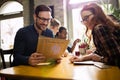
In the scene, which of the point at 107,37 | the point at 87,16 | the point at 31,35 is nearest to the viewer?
the point at 107,37

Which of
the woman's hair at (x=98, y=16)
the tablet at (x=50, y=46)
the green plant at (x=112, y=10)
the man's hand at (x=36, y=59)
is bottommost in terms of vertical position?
the man's hand at (x=36, y=59)

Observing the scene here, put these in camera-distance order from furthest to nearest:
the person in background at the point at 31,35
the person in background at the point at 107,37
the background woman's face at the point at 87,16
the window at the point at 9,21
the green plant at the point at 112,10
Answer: the window at the point at 9,21, the green plant at the point at 112,10, the person in background at the point at 31,35, the background woman's face at the point at 87,16, the person in background at the point at 107,37

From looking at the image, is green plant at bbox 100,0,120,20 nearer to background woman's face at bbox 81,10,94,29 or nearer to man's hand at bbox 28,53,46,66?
background woman's face at bbox 81,10,94,29

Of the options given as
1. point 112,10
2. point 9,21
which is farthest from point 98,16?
point 9,21

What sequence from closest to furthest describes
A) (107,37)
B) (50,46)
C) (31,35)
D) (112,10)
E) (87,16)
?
(107,37)
(50,46)
(87,16)
(31,35)
(112,10)

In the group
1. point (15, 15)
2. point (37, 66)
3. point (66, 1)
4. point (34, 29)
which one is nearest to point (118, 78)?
point (37, 66)

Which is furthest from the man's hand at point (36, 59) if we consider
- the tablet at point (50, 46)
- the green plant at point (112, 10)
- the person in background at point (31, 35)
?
the green plant at point (112, 10)

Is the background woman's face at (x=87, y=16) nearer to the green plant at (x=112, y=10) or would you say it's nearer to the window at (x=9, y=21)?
the green plant at (x=112, y=10)

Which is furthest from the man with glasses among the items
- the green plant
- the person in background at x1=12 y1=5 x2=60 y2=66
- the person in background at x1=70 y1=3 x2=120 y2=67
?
the green plant

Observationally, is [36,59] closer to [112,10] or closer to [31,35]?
[31,35]

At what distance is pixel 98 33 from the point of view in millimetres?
1639

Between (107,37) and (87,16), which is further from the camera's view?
(87,16)

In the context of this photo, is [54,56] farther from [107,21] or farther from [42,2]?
[42,2]

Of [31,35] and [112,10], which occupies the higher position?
[112,10]
